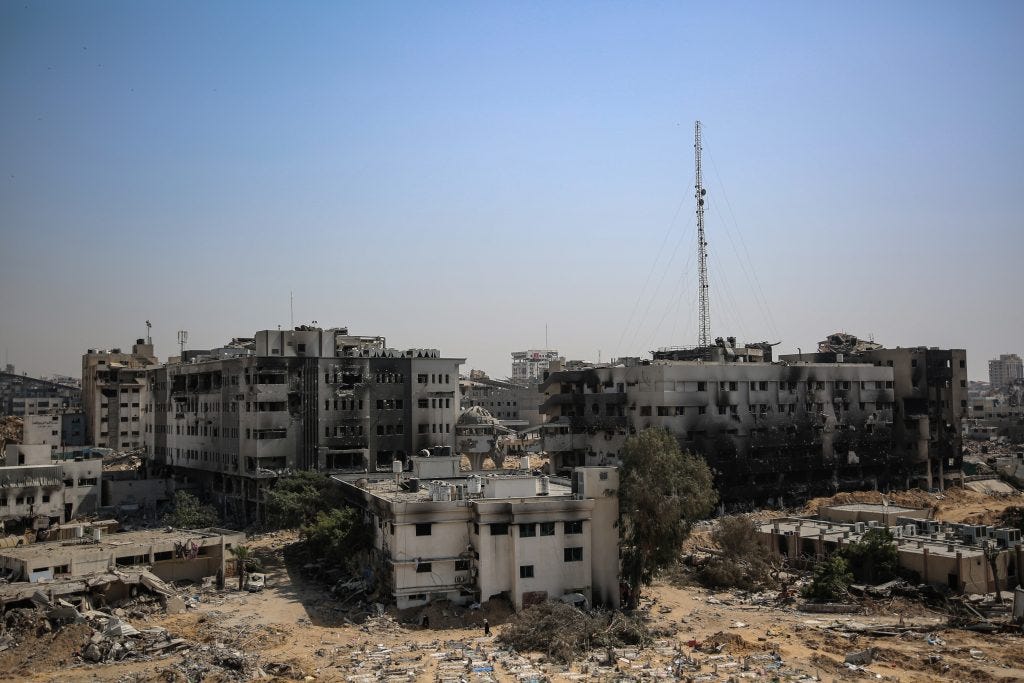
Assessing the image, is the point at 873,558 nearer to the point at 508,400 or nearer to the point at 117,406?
the point at 117,406

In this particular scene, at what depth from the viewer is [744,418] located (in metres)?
74.4

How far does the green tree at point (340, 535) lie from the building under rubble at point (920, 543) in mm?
23614

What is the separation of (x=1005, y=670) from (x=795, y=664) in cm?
751

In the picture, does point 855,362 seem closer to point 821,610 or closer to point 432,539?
point 821,610

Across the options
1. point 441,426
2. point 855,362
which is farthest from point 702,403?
point 855,362

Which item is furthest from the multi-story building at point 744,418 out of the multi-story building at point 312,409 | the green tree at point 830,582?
the green tree at point 830,582

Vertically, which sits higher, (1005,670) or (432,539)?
(432,539)

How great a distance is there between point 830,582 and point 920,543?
25.5 feet

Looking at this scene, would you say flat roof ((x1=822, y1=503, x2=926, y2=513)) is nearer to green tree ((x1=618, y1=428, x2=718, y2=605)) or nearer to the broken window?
green tree ((x1=618, y1=428, x2=718, y2=605))

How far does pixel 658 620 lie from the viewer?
4269 centimetres

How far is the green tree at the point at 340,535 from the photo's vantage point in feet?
159

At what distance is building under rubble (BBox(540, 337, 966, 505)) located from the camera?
7244cm

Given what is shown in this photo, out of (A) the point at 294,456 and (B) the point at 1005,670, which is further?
(A) the point at 294,456

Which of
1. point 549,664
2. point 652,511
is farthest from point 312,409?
point 549,664
